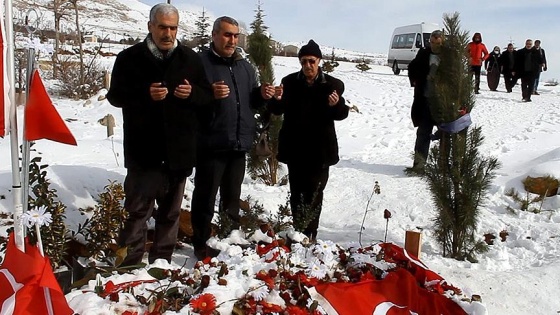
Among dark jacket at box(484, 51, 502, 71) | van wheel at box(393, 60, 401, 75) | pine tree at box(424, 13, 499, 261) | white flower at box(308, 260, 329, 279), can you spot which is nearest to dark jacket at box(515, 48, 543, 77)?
dark jacket at box(484, 51, 502, 71)

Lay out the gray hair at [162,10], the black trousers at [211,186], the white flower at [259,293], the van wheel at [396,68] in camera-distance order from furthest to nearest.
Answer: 1. the van wheel at [396,68]
2. the black trousers at [211,186]
3. the gray hair at [162,10]
4. the white flower at [259,293]

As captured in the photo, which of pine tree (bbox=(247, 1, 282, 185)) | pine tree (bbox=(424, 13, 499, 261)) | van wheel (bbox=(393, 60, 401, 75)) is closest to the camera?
pine tree (bbox=(424, 13, 499, 261))

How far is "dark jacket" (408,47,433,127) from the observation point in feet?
19.5

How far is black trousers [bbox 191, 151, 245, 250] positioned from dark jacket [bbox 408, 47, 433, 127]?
297 cm

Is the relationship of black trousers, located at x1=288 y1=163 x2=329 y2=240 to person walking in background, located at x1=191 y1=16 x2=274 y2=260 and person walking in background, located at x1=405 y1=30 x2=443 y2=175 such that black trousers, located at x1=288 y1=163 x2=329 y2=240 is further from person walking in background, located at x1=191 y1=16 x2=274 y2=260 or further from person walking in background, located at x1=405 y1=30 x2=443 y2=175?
person walking in background, located at x1=405 y1=30 x2=443 y2=175

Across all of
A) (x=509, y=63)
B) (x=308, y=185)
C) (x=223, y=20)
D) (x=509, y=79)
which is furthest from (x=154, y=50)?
(x=509, y=79)

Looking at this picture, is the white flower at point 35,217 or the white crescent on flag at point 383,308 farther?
the white crescent on flag at point 383,308

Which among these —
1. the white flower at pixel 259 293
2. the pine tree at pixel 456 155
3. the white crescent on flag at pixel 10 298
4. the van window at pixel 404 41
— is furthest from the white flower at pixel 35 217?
the van window at pixel 404 41

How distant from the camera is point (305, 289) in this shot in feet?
8.30

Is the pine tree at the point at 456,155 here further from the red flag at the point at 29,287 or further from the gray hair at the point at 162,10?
the red flag at the point at 29,287

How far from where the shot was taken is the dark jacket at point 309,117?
3.86m

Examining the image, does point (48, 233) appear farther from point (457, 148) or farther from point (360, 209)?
point (360, 209)

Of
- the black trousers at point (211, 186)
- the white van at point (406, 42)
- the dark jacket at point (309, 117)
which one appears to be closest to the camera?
the black trousers at point (211, 186)

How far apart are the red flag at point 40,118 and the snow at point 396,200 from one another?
0.72 m
